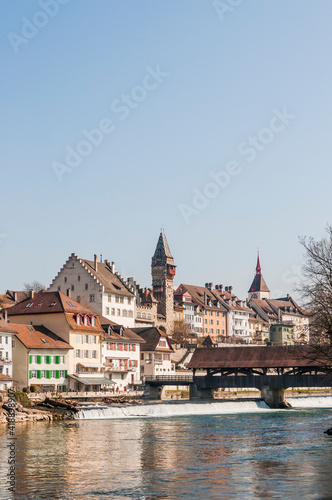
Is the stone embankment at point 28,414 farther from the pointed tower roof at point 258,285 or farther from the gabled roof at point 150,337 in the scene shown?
the pointed tower roof at point 258,285

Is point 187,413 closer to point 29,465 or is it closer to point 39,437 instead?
point 39,437

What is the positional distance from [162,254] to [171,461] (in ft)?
268

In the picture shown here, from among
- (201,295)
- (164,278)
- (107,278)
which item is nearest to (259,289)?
(201,295)

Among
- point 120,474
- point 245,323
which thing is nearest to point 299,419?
point 120,474

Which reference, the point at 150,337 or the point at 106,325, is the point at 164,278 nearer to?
the point at 150,337

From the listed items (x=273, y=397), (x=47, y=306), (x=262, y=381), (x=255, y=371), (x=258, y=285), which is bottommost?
(x=273, y=397)

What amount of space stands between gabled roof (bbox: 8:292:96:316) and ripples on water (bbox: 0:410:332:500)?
72.5 ft

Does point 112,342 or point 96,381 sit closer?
point 96,381

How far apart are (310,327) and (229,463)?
25.3ft

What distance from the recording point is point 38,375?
56938mm

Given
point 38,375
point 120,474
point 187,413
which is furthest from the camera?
point 38,375

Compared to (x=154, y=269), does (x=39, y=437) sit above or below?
below

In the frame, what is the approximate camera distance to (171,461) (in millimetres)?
24297

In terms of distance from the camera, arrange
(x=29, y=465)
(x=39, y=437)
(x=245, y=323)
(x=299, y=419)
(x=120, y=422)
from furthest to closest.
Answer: (x=245, y=323) < (x=299, y=419) < (x=120, y=422) < (x=39, y=437) < (x=29, y=465)
